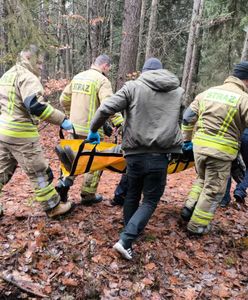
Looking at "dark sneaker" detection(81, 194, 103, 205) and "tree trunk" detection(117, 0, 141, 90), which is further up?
"tree trunk" detection(117, 0, 141, 90)

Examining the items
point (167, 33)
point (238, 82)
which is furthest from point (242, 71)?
point (167, 33)

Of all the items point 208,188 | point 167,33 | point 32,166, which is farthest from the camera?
point 167,33

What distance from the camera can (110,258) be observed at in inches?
158

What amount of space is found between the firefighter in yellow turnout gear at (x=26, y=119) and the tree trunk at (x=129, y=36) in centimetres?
733

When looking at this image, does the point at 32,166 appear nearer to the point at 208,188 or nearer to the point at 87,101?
the point at 87,101

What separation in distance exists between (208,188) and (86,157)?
1.76 meters

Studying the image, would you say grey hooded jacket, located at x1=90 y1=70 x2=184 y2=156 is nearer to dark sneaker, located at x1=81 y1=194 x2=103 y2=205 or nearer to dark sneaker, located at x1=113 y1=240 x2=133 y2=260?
dark sneaker, located at x1=113 y1=240 x2=133 y2=260

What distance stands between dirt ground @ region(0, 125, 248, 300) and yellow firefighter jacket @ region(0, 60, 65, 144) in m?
1.24

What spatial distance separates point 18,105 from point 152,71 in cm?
175

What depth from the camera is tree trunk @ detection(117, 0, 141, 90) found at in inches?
431

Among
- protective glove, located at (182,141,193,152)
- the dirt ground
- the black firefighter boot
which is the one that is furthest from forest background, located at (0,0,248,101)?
the black firefighter boot

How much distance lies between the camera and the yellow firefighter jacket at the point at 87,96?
5004 mm

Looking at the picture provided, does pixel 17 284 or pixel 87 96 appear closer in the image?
pixel 17 284

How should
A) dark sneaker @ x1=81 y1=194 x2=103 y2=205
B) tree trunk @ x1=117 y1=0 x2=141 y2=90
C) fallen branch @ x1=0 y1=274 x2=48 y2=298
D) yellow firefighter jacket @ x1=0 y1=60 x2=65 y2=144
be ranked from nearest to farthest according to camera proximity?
fallen branch @ x1=0 y1=274 x2=48 y2=298
yellow firefighter jacket @ x1=0 y1=60 x2=65 y2=144
dark sneaker @ x1=81 y1=194 x2=103 y2=205
tree trunk @ x1=117 y1=0 x2=141 y2=90
